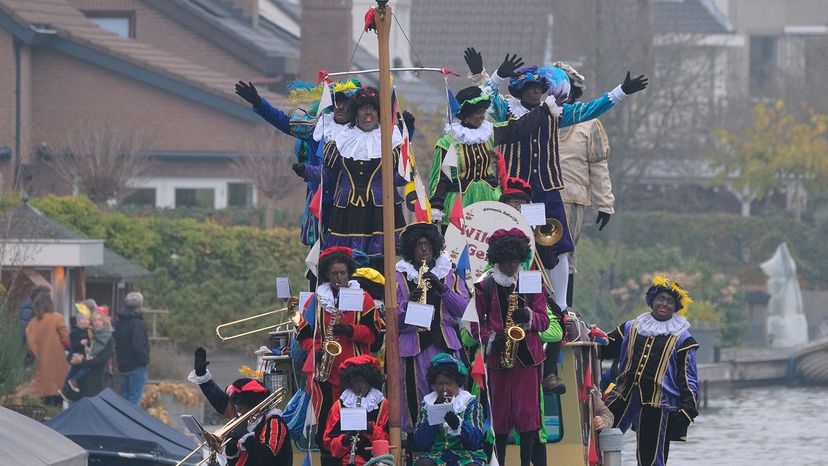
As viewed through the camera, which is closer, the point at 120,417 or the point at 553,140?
the point at 553,140

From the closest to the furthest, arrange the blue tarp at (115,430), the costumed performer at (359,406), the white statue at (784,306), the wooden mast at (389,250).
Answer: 1. the costumed performer at (359,406)
2. the wooden mast at (389,250)
3. the blue tarp at (115,430)
4. the white statue at (784,306)

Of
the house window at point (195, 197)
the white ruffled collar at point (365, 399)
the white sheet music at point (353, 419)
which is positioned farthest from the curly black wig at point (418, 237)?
the house window at point (195, 197)

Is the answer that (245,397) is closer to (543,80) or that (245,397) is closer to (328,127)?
(328,127)

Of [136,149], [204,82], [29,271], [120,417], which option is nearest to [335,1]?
[204,82]

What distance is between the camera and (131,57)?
36031 millimetres

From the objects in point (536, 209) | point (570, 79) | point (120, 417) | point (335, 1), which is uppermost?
point (335, 1)

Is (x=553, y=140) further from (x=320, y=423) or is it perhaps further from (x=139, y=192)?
(x=139, y=192)

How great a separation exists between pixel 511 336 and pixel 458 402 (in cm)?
91

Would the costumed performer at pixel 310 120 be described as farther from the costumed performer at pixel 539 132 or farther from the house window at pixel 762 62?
the house window at pixel 762 62

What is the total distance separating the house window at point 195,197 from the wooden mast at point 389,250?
2363cm

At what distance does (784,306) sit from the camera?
4066 centimetres

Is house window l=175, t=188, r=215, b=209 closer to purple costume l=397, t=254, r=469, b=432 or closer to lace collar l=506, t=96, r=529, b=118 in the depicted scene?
lace collar l=506, t=96, r=529, b=118

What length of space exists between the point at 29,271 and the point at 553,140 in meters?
11.5

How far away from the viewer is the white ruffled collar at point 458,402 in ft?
41.2
